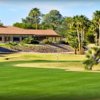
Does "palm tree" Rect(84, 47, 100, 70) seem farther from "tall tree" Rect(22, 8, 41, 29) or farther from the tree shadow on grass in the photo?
"tall tree" Rect(22, 8, 41, 29)

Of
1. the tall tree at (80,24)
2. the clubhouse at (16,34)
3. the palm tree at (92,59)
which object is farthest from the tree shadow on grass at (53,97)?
the clubhouse at (16,34)

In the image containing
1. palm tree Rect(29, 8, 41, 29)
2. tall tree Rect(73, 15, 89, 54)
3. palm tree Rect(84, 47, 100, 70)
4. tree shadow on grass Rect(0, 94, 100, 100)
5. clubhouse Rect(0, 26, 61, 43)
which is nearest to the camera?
tree shadow on grass Rect(0, 94, 100, 100)

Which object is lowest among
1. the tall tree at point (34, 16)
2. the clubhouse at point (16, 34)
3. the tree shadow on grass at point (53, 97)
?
the tree shadow on grass at point (53, 97)

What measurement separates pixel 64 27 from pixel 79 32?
103m

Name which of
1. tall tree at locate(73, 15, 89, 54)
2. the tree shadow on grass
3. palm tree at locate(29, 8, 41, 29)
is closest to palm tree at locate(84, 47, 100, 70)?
the tree shadow on grass

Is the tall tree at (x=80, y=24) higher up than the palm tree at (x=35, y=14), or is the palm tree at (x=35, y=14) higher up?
the palm tree at (x=35, y=14)

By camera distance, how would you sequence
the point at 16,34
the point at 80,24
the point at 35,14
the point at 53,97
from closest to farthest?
the point at 53,97 → the point at 80,24 → the point at 16,34 → the point at 35,14

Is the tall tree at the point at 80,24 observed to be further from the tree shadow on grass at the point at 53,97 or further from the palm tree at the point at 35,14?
the tree shadow on grass at the point at 53,97

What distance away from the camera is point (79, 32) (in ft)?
295

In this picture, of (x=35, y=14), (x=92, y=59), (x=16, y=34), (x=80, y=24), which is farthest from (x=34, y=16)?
(x=92, y=59)

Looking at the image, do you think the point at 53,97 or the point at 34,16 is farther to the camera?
the point at 34,16

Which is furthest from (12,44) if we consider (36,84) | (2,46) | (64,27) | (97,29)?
(64,27)

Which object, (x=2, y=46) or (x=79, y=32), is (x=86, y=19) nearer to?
(x=79, y=32)

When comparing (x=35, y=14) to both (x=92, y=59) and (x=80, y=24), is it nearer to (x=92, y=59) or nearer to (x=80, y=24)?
(x=80, y=24)
